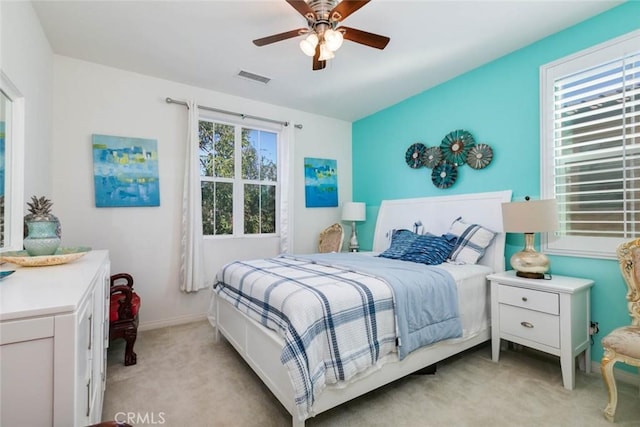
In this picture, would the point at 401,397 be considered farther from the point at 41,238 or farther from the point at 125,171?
the point at 125,171

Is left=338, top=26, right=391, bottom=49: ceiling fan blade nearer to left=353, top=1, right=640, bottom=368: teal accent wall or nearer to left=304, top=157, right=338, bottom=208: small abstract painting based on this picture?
left=353, top=1, right=640, bottom=368: teal accent wall

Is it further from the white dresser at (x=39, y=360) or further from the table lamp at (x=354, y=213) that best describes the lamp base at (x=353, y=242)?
the white dresser at (x=39, y=360)

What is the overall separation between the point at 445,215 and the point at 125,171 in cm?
342

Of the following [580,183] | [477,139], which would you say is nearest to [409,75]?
[477,139]

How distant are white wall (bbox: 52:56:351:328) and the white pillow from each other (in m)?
2.39

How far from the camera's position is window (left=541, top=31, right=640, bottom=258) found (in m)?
2.12

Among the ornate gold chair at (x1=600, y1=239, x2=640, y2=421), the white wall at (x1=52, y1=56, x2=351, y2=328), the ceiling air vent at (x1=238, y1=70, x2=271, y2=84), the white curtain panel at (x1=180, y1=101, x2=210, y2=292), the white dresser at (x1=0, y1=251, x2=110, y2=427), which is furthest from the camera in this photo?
the white curtain panel at (x1=180, y1=101, x2=210, y2=292)

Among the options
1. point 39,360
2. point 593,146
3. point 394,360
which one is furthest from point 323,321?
point 593,146

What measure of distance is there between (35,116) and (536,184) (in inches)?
161

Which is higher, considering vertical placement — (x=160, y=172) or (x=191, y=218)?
(x=160, y=172)

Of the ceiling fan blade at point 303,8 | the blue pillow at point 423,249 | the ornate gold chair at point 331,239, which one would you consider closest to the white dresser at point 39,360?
the ceiling fan blade at point 303,8

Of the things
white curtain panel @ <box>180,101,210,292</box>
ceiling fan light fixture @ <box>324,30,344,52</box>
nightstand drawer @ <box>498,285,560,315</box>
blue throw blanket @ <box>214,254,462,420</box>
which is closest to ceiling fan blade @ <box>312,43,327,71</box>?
ceiling fan light fixture @ <box>324,30,344,52</box>

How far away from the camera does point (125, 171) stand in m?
3.08

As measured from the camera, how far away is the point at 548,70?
254cm
